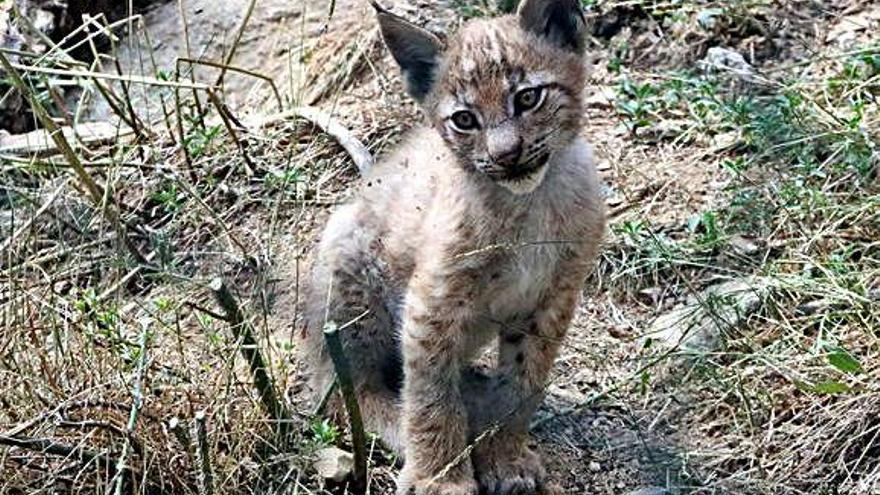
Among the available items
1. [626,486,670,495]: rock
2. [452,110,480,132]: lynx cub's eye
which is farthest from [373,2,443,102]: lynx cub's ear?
[626,486,670,495]: rock

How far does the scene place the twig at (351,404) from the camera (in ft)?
14.6

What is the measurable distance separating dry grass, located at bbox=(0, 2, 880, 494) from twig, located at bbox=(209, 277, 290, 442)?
0.03 meters

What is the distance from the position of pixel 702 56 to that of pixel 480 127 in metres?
2.59

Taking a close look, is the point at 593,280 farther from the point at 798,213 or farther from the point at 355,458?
the point at 355,458

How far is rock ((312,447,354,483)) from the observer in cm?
497

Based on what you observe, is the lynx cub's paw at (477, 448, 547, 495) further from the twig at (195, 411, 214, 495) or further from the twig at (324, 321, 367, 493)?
the twig at (195, 411, 214, 495)

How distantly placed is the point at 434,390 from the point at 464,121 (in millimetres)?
850

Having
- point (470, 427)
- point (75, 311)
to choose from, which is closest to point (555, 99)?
point (470, 427)

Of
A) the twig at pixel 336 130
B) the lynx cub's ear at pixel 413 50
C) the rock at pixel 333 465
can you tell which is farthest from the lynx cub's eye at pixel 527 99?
the twig at pixel 336 130

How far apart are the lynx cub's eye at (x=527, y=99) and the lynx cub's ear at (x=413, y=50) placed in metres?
0.42

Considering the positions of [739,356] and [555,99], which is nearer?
[555,99]

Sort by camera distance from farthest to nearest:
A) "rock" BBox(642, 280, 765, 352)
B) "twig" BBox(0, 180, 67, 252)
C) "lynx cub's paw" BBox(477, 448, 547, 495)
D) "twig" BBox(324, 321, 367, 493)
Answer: "rock" BBox(642, 280, 765, 352), "twig" BBox(0, 180, 67, 252), "lynx cub's paw" BBox(477, 448, 547, 495), "twig" BBox(324, 321, 367, 493)

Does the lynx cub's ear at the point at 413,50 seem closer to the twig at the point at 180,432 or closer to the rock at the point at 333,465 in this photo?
the rock at the point at 333,465

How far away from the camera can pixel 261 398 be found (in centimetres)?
491
